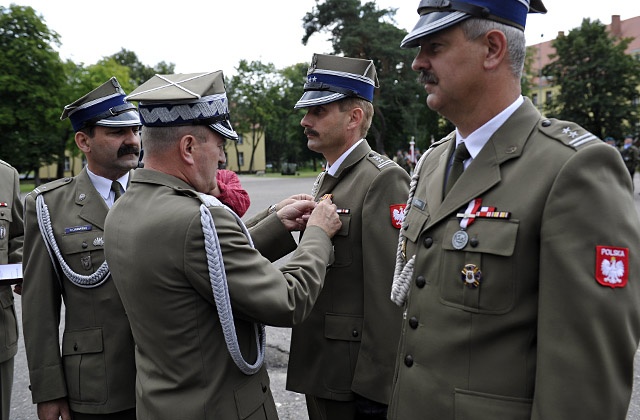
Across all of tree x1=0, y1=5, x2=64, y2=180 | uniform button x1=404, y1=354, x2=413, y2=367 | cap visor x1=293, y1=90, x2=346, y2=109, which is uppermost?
tree x1=0, y1=5, x2=64, y2=180

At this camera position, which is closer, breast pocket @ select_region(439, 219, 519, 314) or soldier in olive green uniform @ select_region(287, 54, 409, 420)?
breast pocket @ select_region(439, 219, 519, 314)

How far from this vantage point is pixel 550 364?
148 cm

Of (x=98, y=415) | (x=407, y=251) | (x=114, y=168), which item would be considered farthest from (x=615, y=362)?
(x=114, y=168)

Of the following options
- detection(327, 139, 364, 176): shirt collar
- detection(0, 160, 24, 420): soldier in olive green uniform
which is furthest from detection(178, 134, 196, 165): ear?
detection(0, 160, 24, 420): soldier in olive green uniform

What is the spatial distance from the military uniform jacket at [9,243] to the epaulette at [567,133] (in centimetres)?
311

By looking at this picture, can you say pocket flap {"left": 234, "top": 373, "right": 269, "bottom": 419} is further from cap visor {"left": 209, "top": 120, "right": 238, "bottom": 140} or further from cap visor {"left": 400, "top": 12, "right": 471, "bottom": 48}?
cap visor {"left": 400, "top": 12, "right": 471, "bottom": 48}

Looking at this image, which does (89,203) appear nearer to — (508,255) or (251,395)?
(251,395)

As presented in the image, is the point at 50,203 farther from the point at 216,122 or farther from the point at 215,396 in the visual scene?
the point at 215,396

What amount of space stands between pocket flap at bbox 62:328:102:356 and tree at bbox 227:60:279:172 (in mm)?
55831

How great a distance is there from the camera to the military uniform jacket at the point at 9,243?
324cm

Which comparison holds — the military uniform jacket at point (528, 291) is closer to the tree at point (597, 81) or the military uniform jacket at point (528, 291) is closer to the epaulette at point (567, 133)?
the epaulette at point (567, 133)

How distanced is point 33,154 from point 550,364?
4030 cm

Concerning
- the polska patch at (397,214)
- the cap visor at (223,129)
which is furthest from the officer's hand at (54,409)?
the polska patch at (397,214)

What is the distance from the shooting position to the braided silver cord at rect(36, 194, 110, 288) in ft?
8.80
